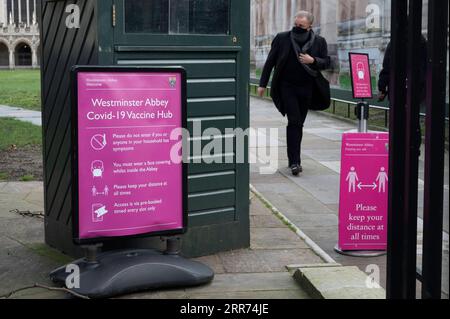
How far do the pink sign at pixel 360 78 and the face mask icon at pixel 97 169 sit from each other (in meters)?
5.01

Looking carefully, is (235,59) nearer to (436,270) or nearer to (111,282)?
(111,282)

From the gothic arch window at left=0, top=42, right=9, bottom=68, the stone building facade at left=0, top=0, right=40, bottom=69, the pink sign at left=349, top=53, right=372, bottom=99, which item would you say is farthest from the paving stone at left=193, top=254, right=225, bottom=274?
the gothic arch window at left=0, top=42, right=9, bottom=68

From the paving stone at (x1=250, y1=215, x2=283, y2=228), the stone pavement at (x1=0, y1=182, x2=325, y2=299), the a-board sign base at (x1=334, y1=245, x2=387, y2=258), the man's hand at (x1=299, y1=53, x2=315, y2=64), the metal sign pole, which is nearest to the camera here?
the stone pavement at (x1=0, y1=182, x2=325, y2=299)

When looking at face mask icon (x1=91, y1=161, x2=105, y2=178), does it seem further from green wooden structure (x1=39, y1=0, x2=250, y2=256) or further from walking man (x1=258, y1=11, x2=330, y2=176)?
walking man (x1=258, y1=11, x2=330, y2=176)

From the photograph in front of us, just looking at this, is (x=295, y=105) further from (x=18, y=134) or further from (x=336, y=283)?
(x=18, y=134)

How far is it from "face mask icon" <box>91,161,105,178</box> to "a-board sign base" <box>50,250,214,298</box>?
58 centimetres

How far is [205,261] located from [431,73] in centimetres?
304

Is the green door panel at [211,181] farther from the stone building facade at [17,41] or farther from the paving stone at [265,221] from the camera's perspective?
the stone building facade at [17,41]

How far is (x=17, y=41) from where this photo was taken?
122625 millimetres

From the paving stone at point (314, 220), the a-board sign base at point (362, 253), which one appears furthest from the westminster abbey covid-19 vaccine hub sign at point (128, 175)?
the paving stone at point (314, 220)

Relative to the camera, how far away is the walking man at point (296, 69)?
888cm

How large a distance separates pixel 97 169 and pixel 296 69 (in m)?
4.96

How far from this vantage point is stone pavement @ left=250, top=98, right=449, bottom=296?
5562mm
